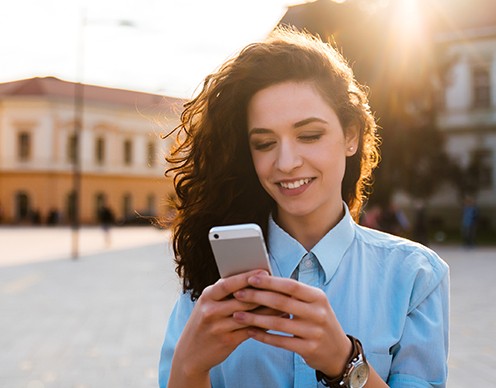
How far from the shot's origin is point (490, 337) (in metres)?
8.34

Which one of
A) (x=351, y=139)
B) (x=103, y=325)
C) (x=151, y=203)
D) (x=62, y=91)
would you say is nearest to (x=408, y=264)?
(x=351, y=139)

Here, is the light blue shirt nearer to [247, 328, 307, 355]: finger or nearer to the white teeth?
the white teeth

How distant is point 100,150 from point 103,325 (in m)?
50.4

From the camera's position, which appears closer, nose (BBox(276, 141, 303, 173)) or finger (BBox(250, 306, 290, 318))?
finger (BBox(250, 306, 290, 318))

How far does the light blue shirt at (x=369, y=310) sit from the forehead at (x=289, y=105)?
35 centimetres

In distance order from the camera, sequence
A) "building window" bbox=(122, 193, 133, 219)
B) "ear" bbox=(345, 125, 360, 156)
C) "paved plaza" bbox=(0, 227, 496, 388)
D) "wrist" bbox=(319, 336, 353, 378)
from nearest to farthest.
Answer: "wrist" bbox=(319, 336, 353, 378)
"ear" bbox=(345, 125, 360, 156)
"paved plaza" bbox=(0, 227, 496, 388)
"building window" bbox=(122, 193, 133, 219)

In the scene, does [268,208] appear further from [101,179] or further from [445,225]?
[101,179]

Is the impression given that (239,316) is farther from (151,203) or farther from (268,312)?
(151,203)

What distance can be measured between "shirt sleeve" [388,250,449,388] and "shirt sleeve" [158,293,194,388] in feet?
1.98

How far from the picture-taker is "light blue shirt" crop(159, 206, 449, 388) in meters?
1.95

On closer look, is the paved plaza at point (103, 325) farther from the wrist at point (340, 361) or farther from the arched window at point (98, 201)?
the arched window at point (98, 201)

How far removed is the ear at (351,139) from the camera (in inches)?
86.7

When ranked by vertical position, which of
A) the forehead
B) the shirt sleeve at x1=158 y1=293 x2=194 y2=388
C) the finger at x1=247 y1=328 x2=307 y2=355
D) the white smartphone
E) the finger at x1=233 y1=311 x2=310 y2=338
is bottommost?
the shirt sleeve at x1=158 y1=293 x2=194 y2=388

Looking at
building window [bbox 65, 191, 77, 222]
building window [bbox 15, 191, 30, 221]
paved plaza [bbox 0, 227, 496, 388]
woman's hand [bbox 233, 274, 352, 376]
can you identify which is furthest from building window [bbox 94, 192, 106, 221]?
woman's hand [bbox 233, 274, 352, 376]
